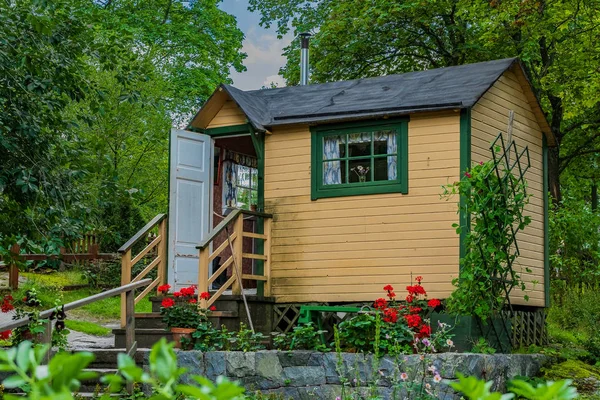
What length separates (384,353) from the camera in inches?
348

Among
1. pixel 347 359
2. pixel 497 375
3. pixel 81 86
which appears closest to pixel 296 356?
pixel 347 359

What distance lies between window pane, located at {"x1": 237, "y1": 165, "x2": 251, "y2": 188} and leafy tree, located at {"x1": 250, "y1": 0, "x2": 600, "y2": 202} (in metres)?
5.68

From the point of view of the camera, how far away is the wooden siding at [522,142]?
10.7m

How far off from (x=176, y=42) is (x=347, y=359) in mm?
20160

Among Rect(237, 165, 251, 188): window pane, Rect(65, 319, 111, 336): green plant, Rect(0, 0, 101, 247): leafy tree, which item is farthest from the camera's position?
Rect(65, 319, 111, 336): green plant

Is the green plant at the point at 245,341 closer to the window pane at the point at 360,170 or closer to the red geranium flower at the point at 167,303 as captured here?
the red geranium flower at the point at 167,303

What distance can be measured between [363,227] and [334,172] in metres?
0.81

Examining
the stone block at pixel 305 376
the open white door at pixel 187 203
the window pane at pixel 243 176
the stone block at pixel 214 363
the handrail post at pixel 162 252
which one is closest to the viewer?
→ the stone block at pixel 305 376

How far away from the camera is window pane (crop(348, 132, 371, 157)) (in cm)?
1087

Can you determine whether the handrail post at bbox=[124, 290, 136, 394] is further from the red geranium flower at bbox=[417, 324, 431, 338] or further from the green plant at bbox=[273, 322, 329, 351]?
the red geranium flower at bbox=[417, 324, 431, 338]

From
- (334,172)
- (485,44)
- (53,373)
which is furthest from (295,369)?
(485,44)

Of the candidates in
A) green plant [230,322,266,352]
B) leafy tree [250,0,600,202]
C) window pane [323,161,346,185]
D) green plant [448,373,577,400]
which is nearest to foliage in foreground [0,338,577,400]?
green plant [448,373,577,400]

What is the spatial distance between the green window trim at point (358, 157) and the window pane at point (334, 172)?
5 centimetres

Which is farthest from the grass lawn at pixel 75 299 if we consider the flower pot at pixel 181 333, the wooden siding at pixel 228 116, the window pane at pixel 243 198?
the flower pot at pixel 181 333
